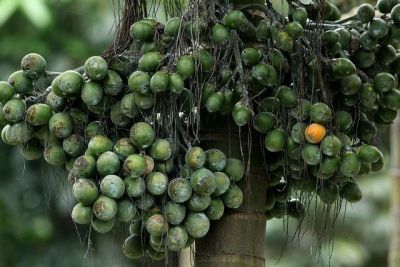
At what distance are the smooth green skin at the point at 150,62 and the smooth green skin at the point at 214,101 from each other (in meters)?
0.14

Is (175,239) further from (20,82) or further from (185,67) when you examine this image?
(20,82)

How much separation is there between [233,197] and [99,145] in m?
0.34

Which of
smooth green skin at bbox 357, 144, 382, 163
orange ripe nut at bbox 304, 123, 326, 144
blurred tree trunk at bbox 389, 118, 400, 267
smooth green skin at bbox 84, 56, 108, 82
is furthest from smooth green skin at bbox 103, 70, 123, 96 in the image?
blurred tree trunk at bbox 389, 118, 400, 267

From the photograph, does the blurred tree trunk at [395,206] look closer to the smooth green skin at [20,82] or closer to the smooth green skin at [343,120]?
the smooth green skin at [343,120]

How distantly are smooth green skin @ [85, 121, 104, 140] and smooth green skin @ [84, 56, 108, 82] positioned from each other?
115 millimetres

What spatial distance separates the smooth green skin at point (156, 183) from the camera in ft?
6.98

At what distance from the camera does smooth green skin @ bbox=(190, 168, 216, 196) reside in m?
2.12

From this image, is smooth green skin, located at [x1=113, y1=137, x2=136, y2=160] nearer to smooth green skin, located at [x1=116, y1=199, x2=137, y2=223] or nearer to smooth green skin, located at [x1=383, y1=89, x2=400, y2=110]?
smooth green skin, located at [x1=116, y1=199, x2=137, y2=223]

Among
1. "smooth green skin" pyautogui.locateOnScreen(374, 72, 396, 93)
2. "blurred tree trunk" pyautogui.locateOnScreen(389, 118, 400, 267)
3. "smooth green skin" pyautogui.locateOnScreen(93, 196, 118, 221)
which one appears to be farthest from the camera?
"blurred tree trunk" pyautogui.locateOnScreen(389, 118, 400, 267)

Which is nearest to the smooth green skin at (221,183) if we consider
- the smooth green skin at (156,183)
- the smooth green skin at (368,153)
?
the smooth green skin at (156,183)

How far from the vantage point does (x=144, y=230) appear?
2281mm

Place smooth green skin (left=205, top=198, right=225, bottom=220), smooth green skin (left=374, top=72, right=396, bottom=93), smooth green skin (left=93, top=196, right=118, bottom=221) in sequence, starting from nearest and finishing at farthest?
1. smooth green skin (left=93, top=196, right=118, bottom=221)
2. smooth green skin (left=205, top=198, right=225, bottom=220)
3. smooth green skin (left=374, top=72, right=396, bottom=93)

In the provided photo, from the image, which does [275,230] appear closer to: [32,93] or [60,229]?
[60,229]

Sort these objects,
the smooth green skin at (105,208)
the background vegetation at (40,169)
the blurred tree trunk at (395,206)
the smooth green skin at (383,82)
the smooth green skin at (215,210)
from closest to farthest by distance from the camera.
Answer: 1. the smooth green skin at (105,208)
2. the smooth green skin at (215,210)
3. the smooth green skin at (383,82)
4. the blurred tree trunk at (395,206)
5. the background vegetation at (40,169)
